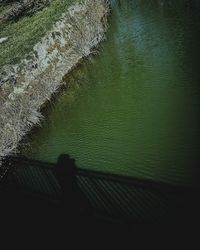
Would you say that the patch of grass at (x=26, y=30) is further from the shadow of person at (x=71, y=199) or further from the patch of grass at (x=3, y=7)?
the shadow of person at (x=71, y=199)

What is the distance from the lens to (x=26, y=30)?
687 inches

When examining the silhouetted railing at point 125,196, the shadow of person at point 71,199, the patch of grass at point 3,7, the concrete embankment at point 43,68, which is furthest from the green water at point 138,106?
the patch of grass at point 3,7

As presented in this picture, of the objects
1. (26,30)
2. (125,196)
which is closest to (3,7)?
(26,30)

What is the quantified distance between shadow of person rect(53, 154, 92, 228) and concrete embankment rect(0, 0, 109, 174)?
3.70 meters

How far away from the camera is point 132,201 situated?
7746 millimetres

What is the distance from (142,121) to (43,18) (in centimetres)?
948

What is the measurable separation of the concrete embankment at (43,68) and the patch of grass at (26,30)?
0.46 metres

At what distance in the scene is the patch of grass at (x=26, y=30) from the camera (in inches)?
587

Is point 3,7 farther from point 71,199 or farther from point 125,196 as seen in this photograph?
point 125,196

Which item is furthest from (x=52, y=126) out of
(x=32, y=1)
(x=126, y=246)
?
(x=32, y=1)

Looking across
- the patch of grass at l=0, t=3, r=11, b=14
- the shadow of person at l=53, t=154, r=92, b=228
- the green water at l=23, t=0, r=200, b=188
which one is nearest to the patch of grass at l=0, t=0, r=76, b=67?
the green water at l=23, t=0, r=200, b=188

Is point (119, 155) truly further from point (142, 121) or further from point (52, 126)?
point (52, 126)

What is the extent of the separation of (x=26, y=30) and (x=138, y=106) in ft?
27.6

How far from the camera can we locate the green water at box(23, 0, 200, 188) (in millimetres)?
9148
